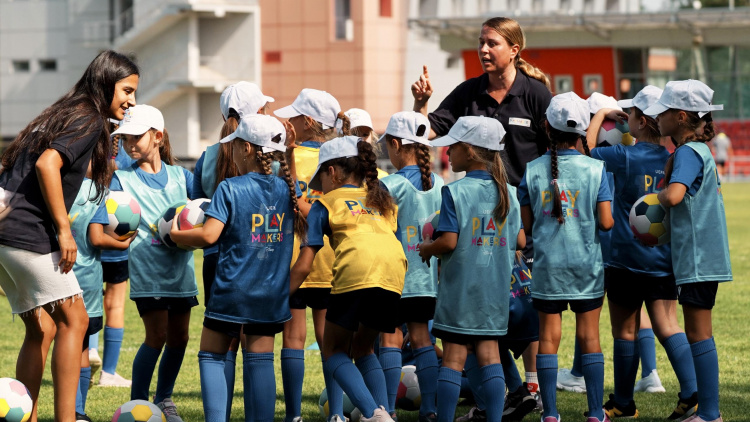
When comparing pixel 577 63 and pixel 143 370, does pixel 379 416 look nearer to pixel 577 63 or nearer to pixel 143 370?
pixel 143 370

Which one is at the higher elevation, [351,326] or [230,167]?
[230,167]

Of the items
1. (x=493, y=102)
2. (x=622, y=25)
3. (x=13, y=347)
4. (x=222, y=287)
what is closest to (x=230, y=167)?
(x=222, y=287)

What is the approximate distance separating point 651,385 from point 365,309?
2380 millimetres

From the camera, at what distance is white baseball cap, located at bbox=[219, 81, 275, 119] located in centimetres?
609

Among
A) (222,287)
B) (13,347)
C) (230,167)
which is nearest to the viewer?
(222,287)

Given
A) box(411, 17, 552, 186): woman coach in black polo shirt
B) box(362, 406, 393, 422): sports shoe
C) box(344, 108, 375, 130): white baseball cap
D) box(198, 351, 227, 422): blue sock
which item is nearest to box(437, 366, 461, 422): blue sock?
box(362, 406, 393, 422): sports shoe

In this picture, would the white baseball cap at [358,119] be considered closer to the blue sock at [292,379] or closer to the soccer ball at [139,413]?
the blue sock at [292,379]

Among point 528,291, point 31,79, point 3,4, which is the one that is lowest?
point 528,291

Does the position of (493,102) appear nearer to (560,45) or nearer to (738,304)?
(738,304)

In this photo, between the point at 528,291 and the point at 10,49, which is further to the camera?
the point at 10,49

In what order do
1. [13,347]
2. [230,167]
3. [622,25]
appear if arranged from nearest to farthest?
1. [230,167]
2. [13,347]
3. [622,25]

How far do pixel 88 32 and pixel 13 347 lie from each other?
34.0 m

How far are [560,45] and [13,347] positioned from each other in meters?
34.7

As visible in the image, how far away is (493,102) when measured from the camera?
6430 millimetres
